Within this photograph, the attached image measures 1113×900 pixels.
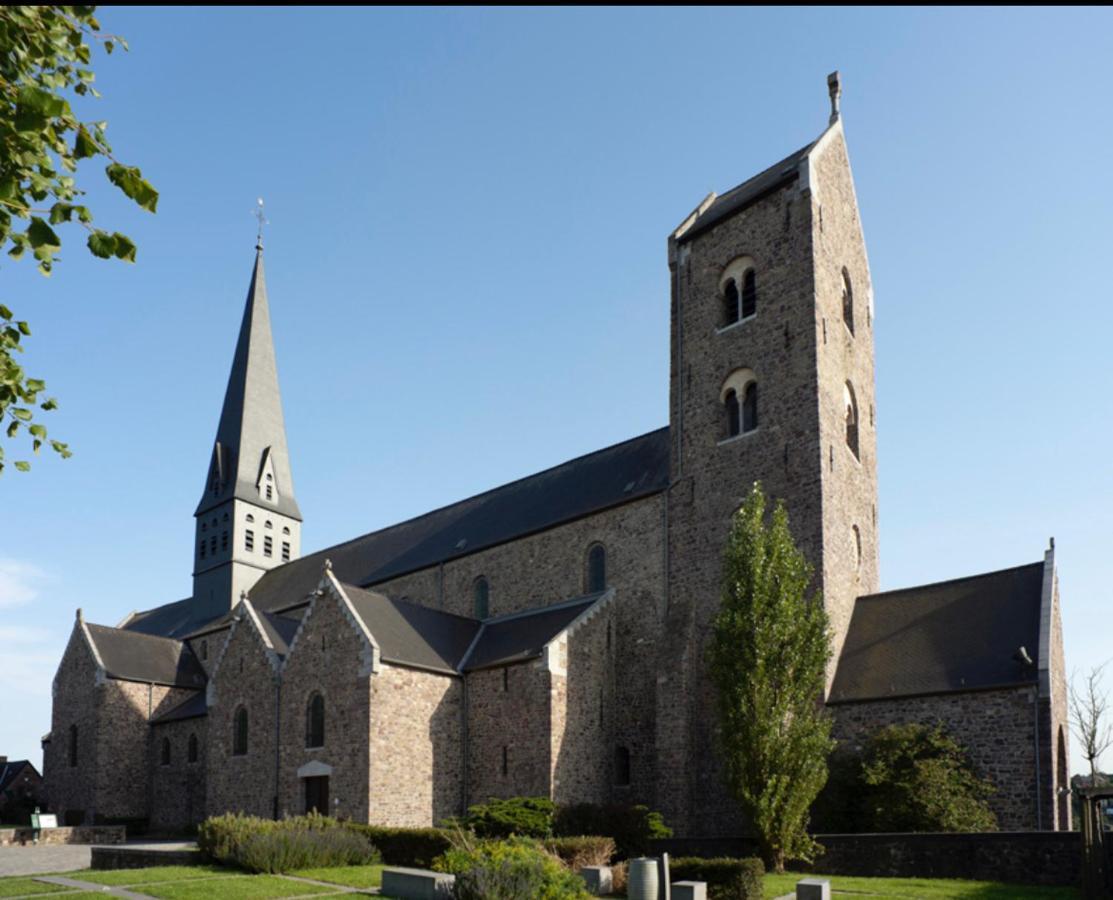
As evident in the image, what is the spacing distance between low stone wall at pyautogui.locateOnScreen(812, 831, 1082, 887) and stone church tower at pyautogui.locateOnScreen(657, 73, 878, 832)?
707 centimetres

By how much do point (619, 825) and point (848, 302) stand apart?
60.8 feet

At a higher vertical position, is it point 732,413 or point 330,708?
point 732,413

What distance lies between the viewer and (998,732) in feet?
80.5

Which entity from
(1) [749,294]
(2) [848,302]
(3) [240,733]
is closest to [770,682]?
(1) [749,294]

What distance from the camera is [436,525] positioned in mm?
42750

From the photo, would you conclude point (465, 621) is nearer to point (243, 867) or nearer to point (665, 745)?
point (665, 745)

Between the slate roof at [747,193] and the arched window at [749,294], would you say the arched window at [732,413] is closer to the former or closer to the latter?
the arched window at [749,294]

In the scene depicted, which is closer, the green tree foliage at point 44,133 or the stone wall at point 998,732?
the green tree foliage at point 44,133

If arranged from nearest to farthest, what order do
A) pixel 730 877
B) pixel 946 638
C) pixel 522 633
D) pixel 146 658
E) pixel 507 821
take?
pixel 730 877
pixel 507 821
pixel 946 638
pixel 522 633
pixel 146 658

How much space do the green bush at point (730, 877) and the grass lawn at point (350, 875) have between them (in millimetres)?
5714

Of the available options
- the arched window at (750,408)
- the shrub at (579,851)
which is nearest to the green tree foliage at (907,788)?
the shrub at (579,851)

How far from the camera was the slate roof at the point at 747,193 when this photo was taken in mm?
32188

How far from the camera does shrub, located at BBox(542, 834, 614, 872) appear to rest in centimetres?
2086

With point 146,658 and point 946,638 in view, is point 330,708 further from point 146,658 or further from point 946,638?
point 146,658
